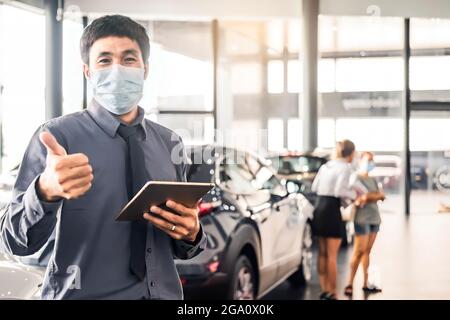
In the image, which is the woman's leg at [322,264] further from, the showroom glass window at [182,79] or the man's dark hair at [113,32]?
the man's dark hair at [113,32]

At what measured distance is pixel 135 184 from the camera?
1.57m

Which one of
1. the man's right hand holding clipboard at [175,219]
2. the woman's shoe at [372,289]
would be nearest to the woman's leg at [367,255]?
the woman's shoe at [372,289]

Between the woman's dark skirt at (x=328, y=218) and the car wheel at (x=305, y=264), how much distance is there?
158 millimetres

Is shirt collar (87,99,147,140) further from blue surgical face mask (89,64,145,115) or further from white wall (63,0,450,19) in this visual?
white wall (63,0,450,19)

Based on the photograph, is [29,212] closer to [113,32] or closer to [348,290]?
[113,32]

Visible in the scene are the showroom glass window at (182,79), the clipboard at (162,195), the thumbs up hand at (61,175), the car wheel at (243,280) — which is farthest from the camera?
the car wheel at (243,280)

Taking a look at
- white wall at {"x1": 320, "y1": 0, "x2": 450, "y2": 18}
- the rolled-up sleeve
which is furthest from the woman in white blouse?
the rolled-up sleeve

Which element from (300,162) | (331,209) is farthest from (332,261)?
(300,162)

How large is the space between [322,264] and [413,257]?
3.41ft

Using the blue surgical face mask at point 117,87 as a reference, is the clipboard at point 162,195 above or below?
below

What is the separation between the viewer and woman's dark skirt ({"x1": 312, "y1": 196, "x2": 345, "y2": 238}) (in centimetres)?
306

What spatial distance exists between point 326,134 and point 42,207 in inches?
43.4

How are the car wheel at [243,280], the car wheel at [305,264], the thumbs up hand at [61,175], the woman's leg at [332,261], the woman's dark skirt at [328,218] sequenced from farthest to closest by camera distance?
the car wheel at [305,264] < the woman's dark skirt at [328,218] < the woman's leg at [332,261] < the car wheel at [243,280] < the thumbs up hand at [61,175]

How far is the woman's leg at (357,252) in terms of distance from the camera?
2408 millimetres
